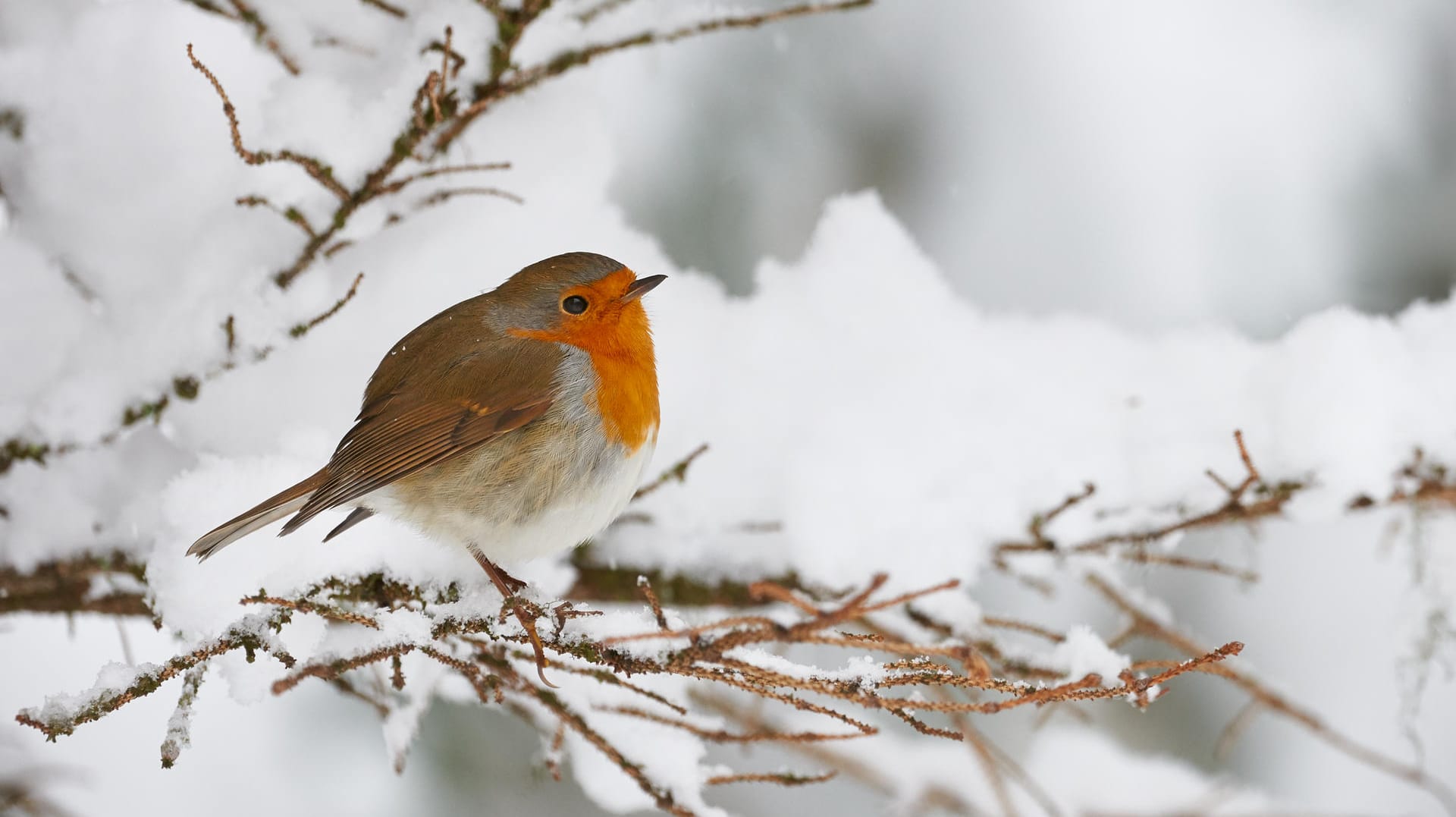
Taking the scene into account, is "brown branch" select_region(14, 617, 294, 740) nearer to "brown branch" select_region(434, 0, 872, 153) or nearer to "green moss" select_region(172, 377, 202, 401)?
"green moss" select_region(172, 377, 202, 401)

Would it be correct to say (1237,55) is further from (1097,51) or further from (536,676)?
(536,676)

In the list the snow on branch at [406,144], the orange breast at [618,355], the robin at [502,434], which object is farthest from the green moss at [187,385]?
the orange breast at [618,355]

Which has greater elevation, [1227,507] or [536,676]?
[1227,507]

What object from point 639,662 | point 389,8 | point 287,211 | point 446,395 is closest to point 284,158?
point 287,211

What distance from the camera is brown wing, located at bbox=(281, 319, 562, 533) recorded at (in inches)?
80.9

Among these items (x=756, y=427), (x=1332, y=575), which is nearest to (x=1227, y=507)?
(x=756, y=427)

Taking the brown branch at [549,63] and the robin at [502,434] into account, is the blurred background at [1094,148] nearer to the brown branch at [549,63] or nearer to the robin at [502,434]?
the brown branch at [549,63]

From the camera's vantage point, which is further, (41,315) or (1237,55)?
(1237,55)

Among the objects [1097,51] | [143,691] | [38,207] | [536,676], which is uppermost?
[1097,51]

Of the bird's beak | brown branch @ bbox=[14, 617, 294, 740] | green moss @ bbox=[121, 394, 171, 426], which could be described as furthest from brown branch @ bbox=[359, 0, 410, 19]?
brown branch @ bbox=[14, 617, 294, 740]

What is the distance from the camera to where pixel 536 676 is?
249cm

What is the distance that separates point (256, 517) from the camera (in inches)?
71.7

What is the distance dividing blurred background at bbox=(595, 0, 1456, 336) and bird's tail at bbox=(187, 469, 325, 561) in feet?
4.92

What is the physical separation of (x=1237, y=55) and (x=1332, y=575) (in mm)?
1815
